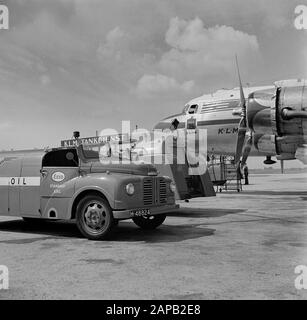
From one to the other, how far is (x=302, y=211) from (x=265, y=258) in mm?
6862

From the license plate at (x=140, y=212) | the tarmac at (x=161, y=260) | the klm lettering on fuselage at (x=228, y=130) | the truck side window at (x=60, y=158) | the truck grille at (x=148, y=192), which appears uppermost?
the klm lettering on fuselage at (x=228, y=130)

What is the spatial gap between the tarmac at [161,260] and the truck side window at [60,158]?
1.55 meters

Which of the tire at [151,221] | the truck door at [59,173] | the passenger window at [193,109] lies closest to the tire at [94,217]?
the truck door at [59,173]

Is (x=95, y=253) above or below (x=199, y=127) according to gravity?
below

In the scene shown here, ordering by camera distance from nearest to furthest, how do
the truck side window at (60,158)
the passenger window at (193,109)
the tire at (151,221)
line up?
the truck side window at (60,158), the tire at (151,221), the passenger window at (193,109)

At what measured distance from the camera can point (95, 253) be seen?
660 cm

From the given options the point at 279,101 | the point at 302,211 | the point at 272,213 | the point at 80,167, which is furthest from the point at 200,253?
the point at 279,101

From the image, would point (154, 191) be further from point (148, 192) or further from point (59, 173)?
point (59, 173)

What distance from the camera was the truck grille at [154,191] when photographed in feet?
25.9

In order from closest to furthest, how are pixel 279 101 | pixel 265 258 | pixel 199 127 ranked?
pixel 265 258
pixel 279 101
pixel 199 127

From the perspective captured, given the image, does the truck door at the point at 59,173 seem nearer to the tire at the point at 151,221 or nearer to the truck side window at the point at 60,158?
the truck side window at the point at 60,158

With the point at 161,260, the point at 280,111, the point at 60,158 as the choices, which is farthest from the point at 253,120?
the point at 161,260
